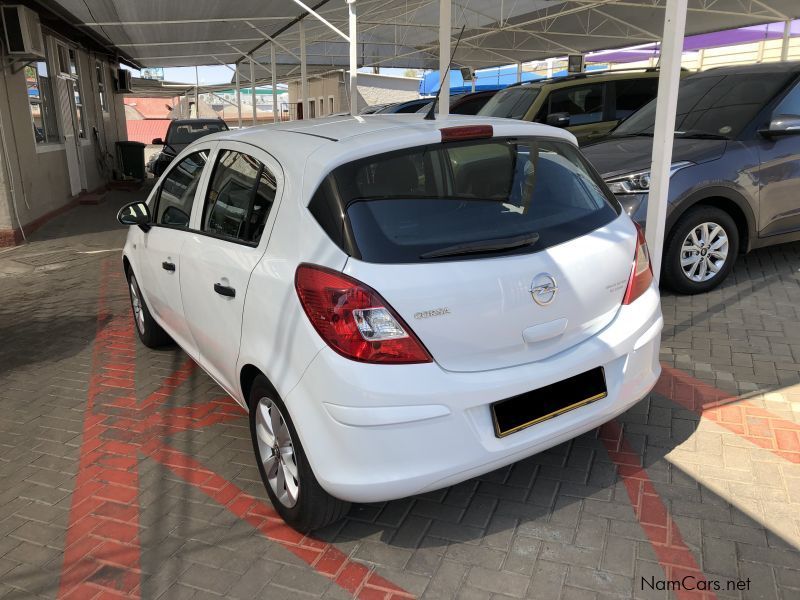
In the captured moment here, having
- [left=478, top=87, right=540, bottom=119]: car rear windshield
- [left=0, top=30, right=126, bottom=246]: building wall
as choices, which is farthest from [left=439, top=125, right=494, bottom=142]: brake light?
[left=0, top=30, right=126, bottom=246]: building wall

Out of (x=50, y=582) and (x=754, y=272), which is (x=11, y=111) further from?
(x=754, y=272)

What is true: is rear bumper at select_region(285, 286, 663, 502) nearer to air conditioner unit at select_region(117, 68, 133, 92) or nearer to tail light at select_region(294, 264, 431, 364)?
tail light at select_region(294, 264, 431, 364)

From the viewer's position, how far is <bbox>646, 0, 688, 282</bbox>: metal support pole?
3826 mm

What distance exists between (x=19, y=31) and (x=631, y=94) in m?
8.46

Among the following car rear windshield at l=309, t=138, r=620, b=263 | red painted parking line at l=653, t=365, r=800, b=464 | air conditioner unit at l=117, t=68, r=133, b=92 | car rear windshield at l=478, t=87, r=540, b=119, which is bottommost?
red painted parking line at l=653, t=365, r=800, b=464

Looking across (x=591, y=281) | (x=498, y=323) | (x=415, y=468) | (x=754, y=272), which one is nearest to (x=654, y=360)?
(x=591, y=281)

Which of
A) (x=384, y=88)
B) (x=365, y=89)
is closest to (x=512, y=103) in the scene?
(x=365, y=89)

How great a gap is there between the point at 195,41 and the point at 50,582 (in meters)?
18.3

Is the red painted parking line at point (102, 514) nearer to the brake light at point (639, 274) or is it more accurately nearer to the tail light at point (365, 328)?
the tail light at point (365, 328)

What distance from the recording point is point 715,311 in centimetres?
518

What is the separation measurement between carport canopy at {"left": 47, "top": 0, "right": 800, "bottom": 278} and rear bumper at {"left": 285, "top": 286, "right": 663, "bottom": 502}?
2189 mm

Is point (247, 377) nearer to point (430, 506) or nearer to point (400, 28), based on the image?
point (430, 506)

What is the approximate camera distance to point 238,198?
3320 millimetres

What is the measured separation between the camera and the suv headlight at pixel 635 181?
5273 millimetres
